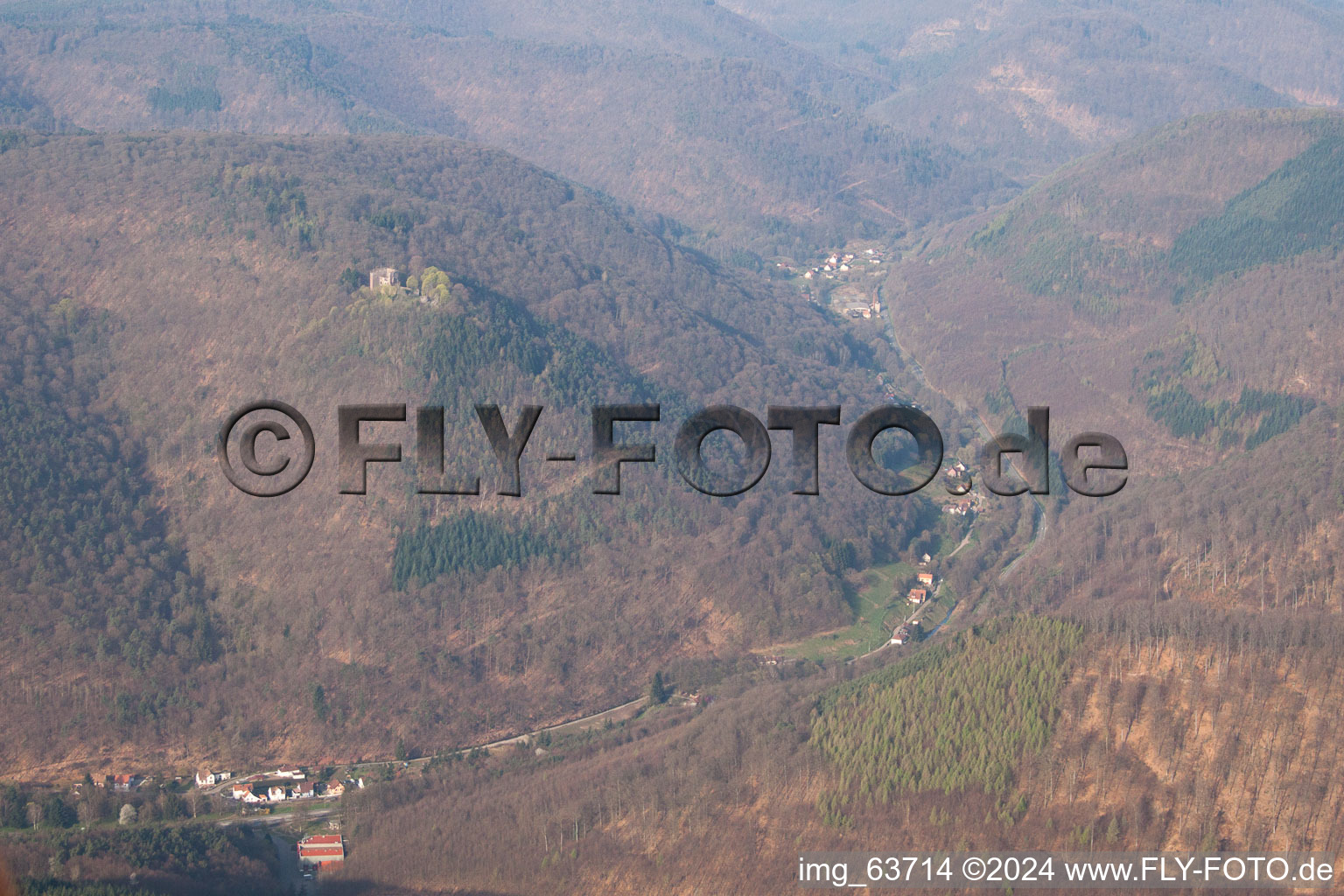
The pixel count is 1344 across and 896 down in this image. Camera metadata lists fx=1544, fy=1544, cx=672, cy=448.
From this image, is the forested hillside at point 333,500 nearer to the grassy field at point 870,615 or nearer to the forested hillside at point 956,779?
the grassy field at point 870,615

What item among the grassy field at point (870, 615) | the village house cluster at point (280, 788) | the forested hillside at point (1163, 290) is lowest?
the village house cluster at point (280, 788)

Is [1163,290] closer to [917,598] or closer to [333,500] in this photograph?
[917,598]

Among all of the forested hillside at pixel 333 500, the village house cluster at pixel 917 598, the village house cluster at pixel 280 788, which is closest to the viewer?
the village house cluster at pixel 280 788

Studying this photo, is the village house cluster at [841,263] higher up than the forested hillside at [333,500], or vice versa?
the village house cluster at [841,263]

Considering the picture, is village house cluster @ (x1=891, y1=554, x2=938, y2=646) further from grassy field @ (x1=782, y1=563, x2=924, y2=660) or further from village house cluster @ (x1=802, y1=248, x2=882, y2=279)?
village house cluster @ (x1=802, y1=248, x2=882, y2=279)

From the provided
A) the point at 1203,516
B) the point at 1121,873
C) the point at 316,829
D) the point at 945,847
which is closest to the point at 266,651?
the point at 316,829

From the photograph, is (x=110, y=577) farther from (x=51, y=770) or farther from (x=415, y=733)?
(x=415, y=733)


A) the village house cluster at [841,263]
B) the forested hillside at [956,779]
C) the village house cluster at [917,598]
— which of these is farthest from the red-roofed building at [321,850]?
the village house cluster at [841,263]

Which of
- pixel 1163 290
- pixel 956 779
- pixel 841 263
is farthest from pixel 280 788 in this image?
pixel 841 263
